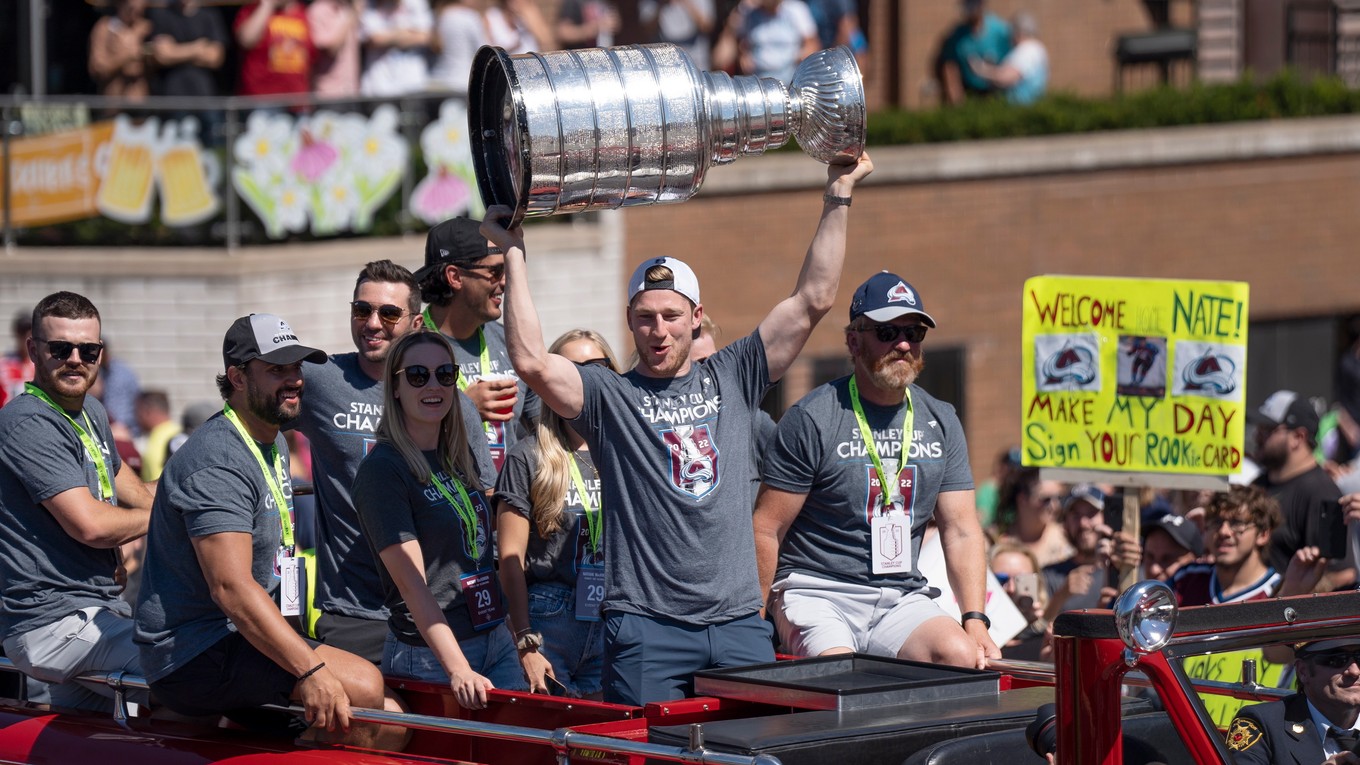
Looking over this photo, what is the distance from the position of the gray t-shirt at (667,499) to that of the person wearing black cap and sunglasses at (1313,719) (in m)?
1.73

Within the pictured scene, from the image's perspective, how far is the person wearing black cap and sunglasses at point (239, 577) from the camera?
529 centimetres

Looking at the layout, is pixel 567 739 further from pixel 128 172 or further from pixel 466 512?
pixel 128 172

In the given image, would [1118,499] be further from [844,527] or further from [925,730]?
[925,730]

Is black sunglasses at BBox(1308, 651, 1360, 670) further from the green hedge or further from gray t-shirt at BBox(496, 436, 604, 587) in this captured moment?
the green hedge

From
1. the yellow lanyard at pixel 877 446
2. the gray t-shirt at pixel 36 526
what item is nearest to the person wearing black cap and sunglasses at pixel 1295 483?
the yellow lanyard at pixel 877 446

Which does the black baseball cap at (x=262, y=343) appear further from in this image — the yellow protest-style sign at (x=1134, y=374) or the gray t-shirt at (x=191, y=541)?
the yellow protest-style sign at (x=1134, y=374)

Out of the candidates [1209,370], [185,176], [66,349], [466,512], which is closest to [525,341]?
[466,512]

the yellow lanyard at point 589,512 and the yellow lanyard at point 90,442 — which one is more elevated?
the yellow lanyard at point 90,442

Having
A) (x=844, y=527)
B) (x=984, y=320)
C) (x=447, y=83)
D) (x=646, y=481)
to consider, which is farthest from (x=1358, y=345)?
(x=646, y=481)

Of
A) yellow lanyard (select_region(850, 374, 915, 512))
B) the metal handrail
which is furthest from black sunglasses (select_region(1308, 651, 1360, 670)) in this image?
yellow lanyard (select_region(850, 374, 915, 512))

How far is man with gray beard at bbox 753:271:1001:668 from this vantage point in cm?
622

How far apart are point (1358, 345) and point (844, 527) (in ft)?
33.1

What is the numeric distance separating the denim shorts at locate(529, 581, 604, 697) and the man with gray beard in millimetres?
647

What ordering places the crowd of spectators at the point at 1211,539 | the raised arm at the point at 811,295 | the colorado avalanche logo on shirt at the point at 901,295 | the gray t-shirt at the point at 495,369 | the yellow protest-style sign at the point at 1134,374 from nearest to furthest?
the raised arm at the point at 811,295
the colorado avalanche logo on shirt at the point at 901,295
the gray t-shirt at the point at 495,369
the crowd of spectators at the point at 1211,539
the yellow protest-style sign at the point at 1134,374
